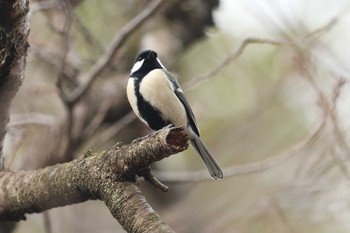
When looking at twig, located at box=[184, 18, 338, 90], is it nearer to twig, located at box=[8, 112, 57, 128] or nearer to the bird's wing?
the bird's wing

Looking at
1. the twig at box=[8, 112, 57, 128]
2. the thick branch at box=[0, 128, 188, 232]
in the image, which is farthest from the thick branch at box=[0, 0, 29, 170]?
the twig at box=[8, 112, 57, 128]

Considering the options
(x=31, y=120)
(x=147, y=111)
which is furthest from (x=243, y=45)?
(x=31, y=120)

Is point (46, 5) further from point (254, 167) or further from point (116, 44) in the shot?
point (254, 167)

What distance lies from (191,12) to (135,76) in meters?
1.70

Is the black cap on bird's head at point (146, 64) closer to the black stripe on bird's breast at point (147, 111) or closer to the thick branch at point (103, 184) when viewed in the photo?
the black stripe on bird's breast at point (147, 111)

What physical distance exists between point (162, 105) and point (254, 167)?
78 centimetres

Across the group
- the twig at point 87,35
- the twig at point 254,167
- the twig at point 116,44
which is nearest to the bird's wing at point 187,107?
the twig at point 116,44

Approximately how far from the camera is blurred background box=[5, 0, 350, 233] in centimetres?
309

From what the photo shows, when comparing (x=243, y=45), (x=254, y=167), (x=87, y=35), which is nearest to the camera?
(x=243, y=45)

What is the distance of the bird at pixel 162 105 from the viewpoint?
2.54 meters

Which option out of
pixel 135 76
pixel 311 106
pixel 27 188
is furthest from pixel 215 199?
pixel 27 188

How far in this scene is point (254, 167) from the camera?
3.09m

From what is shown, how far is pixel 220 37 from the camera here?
188 inches

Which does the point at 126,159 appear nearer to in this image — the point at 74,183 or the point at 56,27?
the point at 74,183
